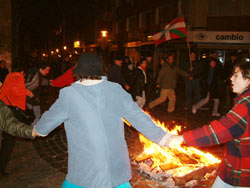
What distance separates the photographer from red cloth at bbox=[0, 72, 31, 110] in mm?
5051

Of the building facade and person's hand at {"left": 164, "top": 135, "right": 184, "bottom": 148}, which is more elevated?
the building facade

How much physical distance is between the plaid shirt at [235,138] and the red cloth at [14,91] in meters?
3.66

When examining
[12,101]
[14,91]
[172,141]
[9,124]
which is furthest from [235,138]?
[14,91]

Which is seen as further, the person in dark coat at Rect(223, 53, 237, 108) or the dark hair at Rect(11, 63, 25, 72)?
the person in dark coat at Rect(223, 53, 237, 108)

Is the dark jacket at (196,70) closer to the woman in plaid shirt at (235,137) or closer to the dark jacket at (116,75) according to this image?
the dark jacket at (116,75)

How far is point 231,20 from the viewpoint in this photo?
21516mm

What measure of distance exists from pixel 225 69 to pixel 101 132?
960cm

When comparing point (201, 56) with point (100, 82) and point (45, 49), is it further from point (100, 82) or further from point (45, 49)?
point (45, 49)

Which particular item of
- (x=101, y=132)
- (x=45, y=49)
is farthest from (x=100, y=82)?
(x=45, y=49)

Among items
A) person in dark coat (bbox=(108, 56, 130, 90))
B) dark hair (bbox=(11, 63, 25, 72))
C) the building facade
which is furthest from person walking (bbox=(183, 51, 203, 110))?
the building facade

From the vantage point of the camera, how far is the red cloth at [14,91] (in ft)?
16.6

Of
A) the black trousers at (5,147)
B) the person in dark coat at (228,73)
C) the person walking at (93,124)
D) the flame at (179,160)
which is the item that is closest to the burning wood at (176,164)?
the flame at (179,160)

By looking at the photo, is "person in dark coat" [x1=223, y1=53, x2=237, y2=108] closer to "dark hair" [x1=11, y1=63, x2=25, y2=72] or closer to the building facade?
"dark hair" [x1=11, y1=63, x2=25, y2=72]

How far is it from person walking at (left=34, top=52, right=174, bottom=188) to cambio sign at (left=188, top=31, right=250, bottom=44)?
19.5m
